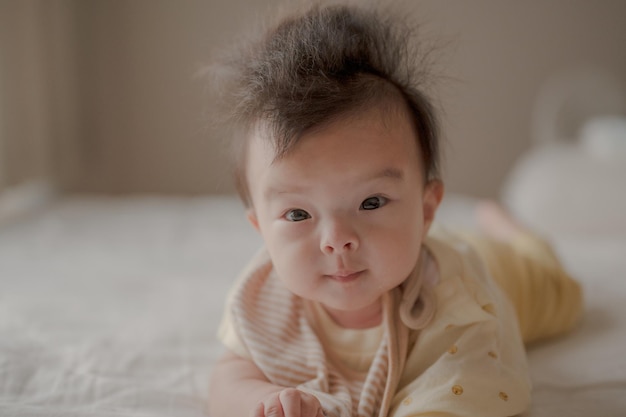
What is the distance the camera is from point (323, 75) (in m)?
0.77

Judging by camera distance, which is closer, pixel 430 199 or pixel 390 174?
pixel 390 174

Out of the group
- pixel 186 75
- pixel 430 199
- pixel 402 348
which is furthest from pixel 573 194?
pixel 186 75

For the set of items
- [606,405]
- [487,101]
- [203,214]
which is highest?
[487,101]

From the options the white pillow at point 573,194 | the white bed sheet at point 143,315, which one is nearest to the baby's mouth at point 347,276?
the white bed sheet at point 143,315

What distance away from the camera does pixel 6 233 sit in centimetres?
178

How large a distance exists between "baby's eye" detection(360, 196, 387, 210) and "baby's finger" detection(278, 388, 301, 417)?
23cm

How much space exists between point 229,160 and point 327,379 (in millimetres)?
336

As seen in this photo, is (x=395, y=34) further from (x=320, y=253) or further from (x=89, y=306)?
(x=89, y=306)

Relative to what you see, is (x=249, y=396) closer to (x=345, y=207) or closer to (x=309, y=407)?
(x=309, y=407)

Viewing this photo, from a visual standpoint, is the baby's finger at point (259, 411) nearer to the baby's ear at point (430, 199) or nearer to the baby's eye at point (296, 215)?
the baby's eye at point (296, 215)

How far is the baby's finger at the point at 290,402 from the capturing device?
0.70 m

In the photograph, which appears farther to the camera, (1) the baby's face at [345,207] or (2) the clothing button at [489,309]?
(2) the clothing button at [489,309]

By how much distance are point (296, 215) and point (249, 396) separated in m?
0.23

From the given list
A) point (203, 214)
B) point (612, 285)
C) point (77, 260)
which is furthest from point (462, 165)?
point (77, 260)
